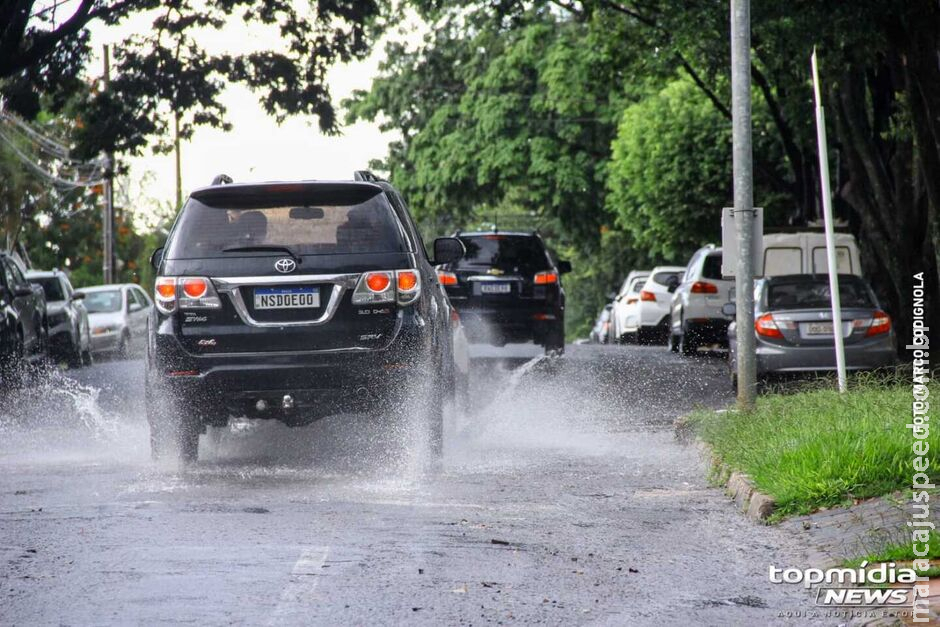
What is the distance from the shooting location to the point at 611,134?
4322cm

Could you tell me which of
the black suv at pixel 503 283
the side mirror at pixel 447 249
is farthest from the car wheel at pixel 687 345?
the side mirror at pixel 447 249

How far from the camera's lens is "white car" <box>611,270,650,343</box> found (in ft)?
114

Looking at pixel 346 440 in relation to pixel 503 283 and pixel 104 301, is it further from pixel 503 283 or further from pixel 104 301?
pixel 104 301

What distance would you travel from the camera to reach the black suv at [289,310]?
9.46 m

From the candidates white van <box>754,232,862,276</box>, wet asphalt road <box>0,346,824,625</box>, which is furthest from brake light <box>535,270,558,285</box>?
wet asphalt road <box>0,346,824,625</box>

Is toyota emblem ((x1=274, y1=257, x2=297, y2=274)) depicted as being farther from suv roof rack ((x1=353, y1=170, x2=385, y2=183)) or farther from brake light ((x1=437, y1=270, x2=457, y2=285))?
brake light ((x1=437, y1=270, x2=457, y2=285))

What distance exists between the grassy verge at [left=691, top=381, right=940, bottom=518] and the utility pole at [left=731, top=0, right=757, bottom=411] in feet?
1.62

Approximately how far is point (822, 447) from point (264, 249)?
3.61 m

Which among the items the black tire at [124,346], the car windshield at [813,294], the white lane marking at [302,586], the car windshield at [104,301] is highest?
the car windshield at [813,294]

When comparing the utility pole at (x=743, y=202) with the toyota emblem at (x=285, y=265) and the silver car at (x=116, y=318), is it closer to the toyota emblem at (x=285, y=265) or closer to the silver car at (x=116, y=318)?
the toyota emblem at (x=285, y=265)

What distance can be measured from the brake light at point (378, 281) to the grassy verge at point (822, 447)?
242 centimetres

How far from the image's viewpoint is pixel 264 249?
9.57m

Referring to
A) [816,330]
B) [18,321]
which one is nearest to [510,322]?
[816,330]

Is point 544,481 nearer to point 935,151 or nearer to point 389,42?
point 935,151
